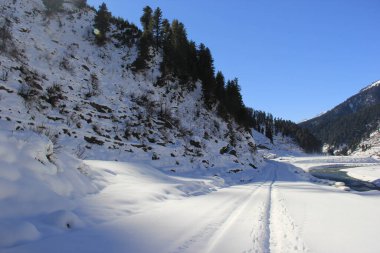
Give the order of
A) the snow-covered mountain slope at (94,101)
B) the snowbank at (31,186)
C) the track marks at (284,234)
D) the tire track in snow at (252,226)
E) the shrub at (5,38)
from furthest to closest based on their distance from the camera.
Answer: the shrub at (5,38), the snow-covered mountain slope at (94,101), the track marks at (284,234), the tire track in snow at (252,226), the snowbank at (31,186)

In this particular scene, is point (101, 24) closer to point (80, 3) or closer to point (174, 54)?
point (80, 3)

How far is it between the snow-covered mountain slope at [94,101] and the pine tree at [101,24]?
0.87 metres

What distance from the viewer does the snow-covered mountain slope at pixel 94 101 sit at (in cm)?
1778

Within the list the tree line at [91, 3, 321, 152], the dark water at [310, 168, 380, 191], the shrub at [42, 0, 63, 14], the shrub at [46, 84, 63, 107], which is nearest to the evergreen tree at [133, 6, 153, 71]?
the tree line at [91, 3, 321, 152]

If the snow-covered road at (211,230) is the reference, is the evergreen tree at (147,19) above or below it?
above

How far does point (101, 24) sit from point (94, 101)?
1637 centimetres

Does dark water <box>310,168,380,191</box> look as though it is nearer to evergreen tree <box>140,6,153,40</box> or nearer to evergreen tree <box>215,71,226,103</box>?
evergreen tree <box>215,71,226,103</box>

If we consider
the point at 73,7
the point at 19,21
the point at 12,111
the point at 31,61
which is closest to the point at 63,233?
the point at 12,111

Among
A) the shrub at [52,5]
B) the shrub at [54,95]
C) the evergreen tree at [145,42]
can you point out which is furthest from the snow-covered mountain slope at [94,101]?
the evergreen tree at [145,42]

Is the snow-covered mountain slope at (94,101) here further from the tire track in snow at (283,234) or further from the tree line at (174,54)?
the tire track in snow at (283,234)

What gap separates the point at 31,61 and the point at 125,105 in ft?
24.2

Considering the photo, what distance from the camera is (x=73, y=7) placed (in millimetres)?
37031

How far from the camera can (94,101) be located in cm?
2284

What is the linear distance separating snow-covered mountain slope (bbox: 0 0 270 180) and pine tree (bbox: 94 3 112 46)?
87 cm
